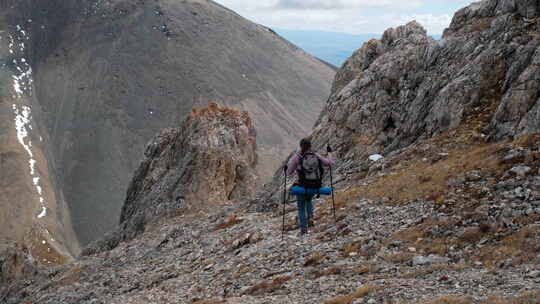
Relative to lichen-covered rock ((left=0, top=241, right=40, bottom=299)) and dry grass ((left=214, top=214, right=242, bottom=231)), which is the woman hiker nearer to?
dry grass ((left=214, top=214, right=242, bottom=231))

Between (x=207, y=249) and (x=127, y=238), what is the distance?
3398cm

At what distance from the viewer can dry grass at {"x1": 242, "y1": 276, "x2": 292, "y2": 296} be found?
767 inches

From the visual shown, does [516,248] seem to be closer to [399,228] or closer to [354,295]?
[354,295]

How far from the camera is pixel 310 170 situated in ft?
68.6

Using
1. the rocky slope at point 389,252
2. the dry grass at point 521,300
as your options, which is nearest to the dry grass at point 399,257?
the rocky slope at point 389,252

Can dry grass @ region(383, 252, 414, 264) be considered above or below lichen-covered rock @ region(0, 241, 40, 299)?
above

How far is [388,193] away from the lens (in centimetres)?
2583

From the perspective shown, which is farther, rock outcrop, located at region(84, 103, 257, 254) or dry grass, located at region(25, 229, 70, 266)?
dry grass, located at region(25, 229, 70, 266)

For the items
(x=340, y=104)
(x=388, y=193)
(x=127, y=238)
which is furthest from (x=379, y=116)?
(x=127, y=238)

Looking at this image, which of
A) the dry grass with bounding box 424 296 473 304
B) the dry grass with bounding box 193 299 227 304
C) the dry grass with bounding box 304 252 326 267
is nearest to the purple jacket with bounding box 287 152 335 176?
the dry grass with bounding box 304 252 326 267

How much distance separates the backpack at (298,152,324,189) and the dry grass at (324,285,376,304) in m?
6.20

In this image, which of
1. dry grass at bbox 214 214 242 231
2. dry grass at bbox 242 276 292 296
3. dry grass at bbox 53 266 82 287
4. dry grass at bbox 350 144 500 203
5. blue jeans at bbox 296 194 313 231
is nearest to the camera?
dry grass at bbox 242 276 292 296

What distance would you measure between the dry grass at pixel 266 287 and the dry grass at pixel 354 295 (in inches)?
162

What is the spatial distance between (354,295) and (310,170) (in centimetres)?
679
